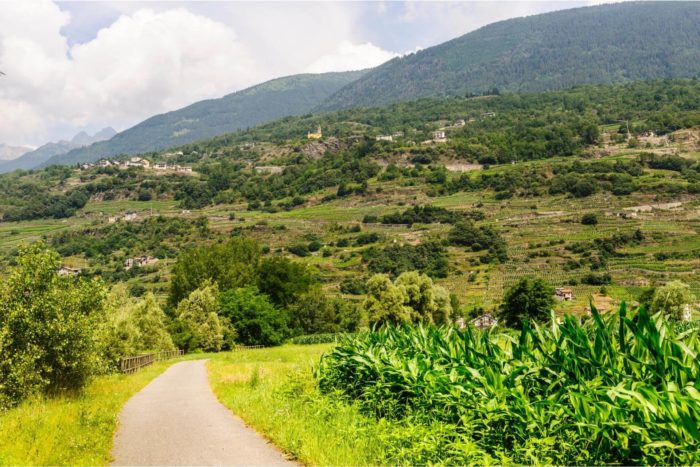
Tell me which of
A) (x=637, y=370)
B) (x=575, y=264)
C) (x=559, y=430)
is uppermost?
(x=637, y=370)

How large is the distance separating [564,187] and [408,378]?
18886 cm

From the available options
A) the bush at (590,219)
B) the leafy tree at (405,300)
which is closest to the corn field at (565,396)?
the leafy tree at (405,300)

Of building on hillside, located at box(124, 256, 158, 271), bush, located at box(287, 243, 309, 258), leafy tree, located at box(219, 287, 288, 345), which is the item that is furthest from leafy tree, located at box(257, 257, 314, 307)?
building on hillside, located at box(124, 256, 158, 271)

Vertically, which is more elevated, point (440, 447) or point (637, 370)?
point (637, 370)

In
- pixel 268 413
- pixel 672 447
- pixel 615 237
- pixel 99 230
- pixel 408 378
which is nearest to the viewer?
pixel 672 447

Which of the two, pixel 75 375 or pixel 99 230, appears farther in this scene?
pixel 99 230

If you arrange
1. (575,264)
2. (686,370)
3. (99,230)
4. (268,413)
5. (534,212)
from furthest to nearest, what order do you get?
(99,230) < (534,212) < (575,264) < (268,413) < (686,370)

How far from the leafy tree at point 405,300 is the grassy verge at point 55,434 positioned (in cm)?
5488

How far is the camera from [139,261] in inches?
6560

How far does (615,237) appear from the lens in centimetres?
13100

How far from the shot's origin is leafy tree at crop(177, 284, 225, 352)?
2484 inches

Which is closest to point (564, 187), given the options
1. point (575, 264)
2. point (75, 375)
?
point (575, 264)

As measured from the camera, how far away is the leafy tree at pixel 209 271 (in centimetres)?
8144

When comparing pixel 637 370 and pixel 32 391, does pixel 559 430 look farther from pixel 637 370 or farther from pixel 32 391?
pixel 32 391
